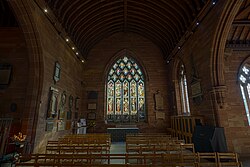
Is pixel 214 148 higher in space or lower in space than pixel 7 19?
lower

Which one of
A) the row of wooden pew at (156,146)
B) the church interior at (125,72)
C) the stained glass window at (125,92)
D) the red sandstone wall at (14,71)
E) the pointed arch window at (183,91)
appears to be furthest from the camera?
the stained glass window at (125,92)

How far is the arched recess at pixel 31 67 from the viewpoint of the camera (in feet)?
16.2

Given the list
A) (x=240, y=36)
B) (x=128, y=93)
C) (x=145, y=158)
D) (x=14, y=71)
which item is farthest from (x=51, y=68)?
(x=240, y=36)

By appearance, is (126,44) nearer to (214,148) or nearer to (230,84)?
(230,84)

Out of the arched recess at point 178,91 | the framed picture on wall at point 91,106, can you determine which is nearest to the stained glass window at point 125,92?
the framed picture on wall at point 91,106

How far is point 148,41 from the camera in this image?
11703 mm

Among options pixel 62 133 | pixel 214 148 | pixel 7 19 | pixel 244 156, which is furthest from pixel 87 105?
pixel 244 156

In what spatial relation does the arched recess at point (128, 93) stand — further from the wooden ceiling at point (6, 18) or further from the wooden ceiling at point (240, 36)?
the wooden ceiling at point (6, 18)

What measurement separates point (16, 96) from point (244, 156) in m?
9.23

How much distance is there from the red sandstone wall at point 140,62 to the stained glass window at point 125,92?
0.53 meters

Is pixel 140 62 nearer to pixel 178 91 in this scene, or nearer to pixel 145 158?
pixel 178 91

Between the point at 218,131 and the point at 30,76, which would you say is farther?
Result: the point at 30,76

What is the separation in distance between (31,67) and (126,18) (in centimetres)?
713

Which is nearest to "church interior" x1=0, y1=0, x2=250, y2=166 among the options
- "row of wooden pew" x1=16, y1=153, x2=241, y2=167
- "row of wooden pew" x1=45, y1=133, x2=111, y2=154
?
"row of wooden pew" x1=16, y1=153, x2=241, y2=167
